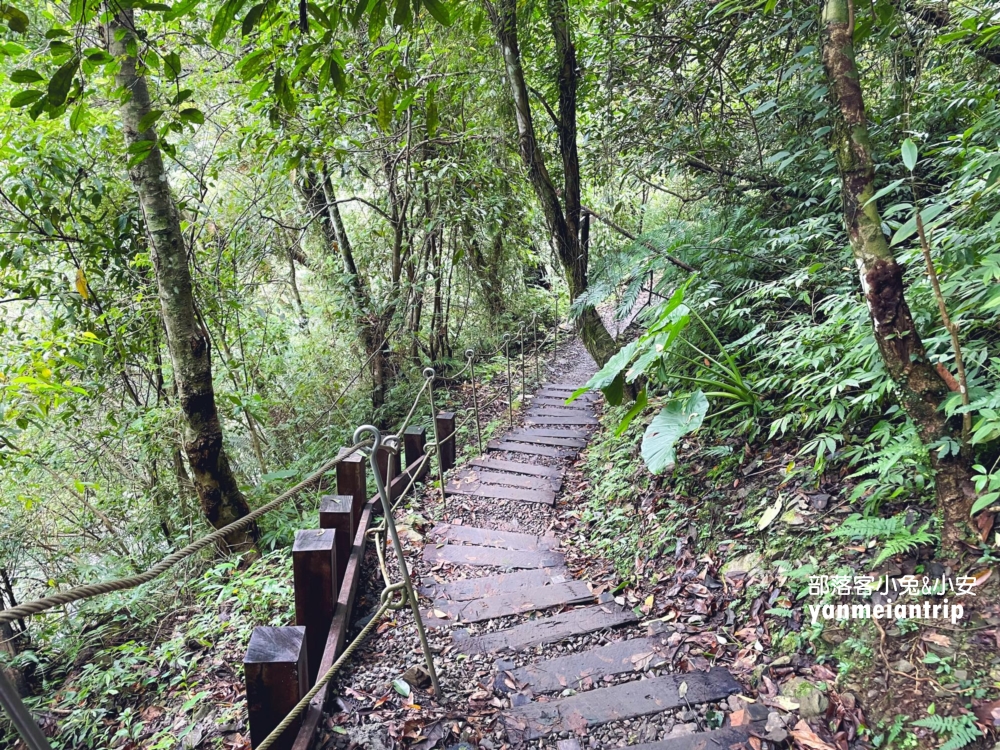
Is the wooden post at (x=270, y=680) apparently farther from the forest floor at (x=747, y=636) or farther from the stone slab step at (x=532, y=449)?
the stone slab step at (x=532, y=449)

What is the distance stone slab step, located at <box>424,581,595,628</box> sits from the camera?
296cm

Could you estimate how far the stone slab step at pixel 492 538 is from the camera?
3.75 meters

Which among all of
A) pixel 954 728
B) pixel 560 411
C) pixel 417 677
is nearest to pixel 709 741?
pixel 954 728

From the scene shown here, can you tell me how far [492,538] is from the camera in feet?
12.5

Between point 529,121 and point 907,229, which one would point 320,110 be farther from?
point 907,229

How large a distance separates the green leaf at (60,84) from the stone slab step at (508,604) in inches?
106

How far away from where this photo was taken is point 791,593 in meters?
2.37

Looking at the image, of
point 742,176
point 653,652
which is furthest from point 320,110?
point 653,652

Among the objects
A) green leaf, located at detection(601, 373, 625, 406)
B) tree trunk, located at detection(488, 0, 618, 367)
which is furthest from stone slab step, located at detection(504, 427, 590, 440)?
green leaf, located at detection(601, 373, 625, 406)

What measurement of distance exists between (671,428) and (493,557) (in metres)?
1.54

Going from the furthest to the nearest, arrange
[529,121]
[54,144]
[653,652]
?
[529,121] < [54,144] < [653,652]

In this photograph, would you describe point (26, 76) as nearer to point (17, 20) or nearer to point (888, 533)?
point (17, 20)

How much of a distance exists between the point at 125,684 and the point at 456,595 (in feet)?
6.19

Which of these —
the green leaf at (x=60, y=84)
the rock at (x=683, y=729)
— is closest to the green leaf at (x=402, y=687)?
the rock at (x=683, y=729)
